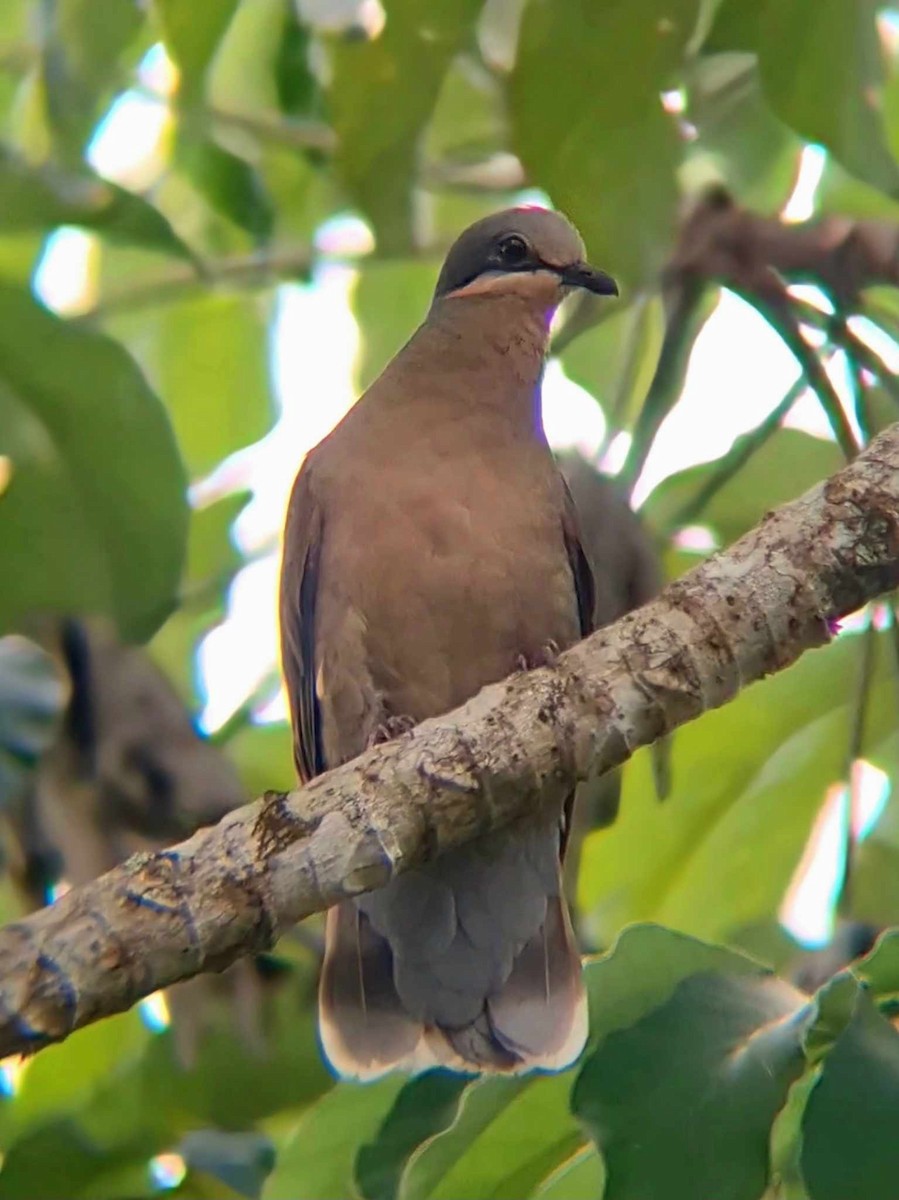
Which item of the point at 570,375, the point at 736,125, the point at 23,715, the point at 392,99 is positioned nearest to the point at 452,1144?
the point at 23,715

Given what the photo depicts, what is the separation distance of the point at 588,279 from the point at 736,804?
1.08 m

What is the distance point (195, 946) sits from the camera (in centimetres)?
204

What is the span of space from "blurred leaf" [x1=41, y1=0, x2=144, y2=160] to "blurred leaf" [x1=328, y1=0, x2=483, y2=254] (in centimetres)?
40

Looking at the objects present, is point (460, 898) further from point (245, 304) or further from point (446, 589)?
point (245, 304)

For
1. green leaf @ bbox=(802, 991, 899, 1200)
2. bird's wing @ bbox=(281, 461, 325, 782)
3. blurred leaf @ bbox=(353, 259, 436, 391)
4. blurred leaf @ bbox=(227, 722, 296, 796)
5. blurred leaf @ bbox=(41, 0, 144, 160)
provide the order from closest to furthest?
green leaf @ bbox=(802, 991, 899, 1200) < blurred leaf @ bbox=(41, 0, 144, 160) < bird's wing @ bbox=(281, 461, 325, 782) < blurred leaf @ bbox=(227, 722, 296, 796) < blurred leaf @ bbox=(353, 259, 436, 391)

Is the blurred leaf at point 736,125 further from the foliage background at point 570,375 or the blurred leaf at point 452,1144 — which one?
the blurred leaf at point 452,1144

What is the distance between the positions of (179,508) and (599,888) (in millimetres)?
1235

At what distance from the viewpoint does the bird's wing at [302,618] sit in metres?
3.36

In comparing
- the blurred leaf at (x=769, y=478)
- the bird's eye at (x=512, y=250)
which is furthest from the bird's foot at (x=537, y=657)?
the bird's eye at (x=512, y=250)

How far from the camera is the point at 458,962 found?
3217 millimetres

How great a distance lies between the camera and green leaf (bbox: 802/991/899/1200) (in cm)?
191

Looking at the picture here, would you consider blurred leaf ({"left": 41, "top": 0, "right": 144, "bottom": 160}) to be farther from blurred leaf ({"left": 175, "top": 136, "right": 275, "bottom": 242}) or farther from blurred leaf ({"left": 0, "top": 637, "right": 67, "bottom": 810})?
blurred leaf ({"left": 0, "top": 637, "right": 67, "bottom": 810})

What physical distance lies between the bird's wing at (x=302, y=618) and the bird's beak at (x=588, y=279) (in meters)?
0.62

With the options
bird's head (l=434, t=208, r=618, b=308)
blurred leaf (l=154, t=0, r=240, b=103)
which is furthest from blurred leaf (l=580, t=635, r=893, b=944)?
blurred leaf (l=154, t=0, r=240, b=103)
